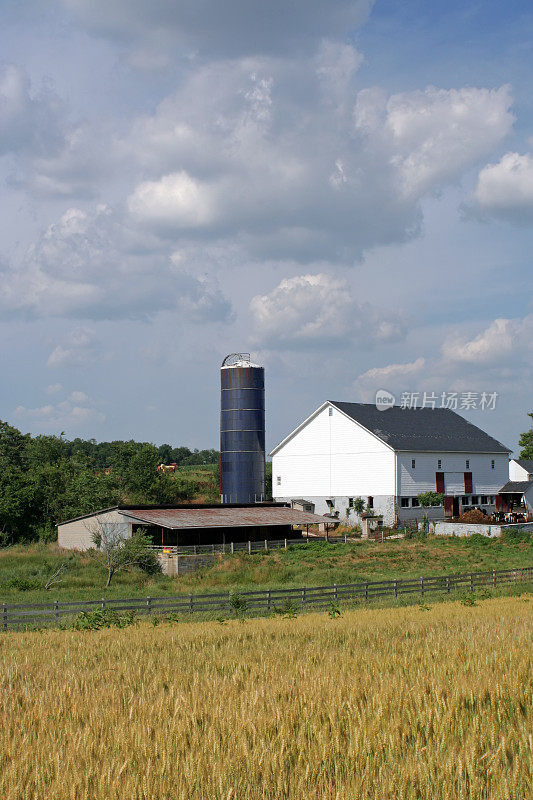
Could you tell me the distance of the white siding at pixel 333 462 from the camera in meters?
68.2

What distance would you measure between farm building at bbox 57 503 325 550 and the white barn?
1021cm

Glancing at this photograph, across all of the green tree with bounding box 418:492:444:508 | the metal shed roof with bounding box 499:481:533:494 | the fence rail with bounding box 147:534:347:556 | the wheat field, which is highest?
the metal shed roof with bounding box 499:481:533:494

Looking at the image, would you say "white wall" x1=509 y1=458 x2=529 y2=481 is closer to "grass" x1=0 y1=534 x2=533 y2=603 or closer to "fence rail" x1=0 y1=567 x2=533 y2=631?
"grass" x1=0 y1=534 x2=533 y2=603

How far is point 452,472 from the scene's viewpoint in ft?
238

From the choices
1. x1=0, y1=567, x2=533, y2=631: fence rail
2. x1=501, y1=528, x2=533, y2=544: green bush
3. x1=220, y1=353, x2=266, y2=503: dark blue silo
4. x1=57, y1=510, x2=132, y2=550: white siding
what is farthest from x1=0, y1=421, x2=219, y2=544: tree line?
x1=501, y1=528, x2=533, y2=544: green bush

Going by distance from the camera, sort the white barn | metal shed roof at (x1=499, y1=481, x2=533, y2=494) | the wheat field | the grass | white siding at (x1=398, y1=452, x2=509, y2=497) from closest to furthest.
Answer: the wheat field < the grass < the white barn < white siding at (x1=398, y1=452, x2=509, y2=497) < metal shed roof at (x1=499, y1=481, x2=533, y2=494)

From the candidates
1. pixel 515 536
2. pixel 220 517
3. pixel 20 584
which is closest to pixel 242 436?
pixel 220 517

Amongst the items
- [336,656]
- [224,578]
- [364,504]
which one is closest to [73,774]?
[336,656]

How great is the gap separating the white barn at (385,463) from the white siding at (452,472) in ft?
0.29

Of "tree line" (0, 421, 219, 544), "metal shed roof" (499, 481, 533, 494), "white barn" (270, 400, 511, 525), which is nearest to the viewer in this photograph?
"tree line" (0, 421, 219, 544)

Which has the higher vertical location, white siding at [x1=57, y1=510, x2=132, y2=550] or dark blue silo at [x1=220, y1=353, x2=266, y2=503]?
dark blue silo at [x1=220, y1=353, x2=266, y2=503]

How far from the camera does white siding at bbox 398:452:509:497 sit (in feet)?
223

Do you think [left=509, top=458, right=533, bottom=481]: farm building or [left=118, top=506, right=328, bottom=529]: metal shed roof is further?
[left=509, top=458, right=533, bottom=481]: farm building

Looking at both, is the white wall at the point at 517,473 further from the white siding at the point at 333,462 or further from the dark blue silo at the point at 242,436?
the dark blue silo at the point at 242,436
